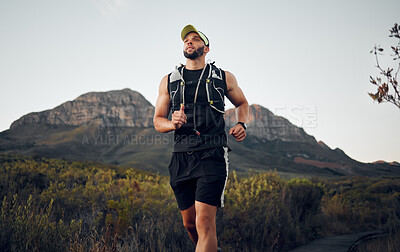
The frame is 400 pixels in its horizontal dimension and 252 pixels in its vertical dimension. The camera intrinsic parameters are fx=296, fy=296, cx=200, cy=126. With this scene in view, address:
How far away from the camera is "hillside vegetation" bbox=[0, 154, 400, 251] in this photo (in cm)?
338

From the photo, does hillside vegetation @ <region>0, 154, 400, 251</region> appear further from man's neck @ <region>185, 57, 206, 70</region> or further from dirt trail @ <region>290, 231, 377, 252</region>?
man's neck @ <region>185, 57, 206, 70</region>

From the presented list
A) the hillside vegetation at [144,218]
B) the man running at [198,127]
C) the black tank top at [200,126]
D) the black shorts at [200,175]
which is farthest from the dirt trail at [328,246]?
the black tank top at [200,126]

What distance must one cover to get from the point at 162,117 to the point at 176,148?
0.44 m

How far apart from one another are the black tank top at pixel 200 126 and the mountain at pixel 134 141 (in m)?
64.0

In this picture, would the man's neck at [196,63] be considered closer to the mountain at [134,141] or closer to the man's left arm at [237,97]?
the man's left arm at [237,97]

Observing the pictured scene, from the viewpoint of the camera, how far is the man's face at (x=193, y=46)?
11.2 feet

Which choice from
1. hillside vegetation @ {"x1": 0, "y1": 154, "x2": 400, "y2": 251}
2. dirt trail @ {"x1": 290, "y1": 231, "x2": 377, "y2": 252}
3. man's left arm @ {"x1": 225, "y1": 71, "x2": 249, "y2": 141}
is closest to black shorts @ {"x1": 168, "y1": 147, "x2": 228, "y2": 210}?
man's left arm @ {"x1": 225, "y1": 71, "x2": 249, "y2": 141}

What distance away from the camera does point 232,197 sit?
6.32 meters

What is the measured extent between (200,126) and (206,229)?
1.03 m

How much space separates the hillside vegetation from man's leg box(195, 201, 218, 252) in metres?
1.12

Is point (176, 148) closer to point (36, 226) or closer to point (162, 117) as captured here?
point (162, 117)

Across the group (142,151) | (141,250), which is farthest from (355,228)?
(142,151)

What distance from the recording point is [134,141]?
354ft

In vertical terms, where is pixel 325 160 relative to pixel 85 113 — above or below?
below
